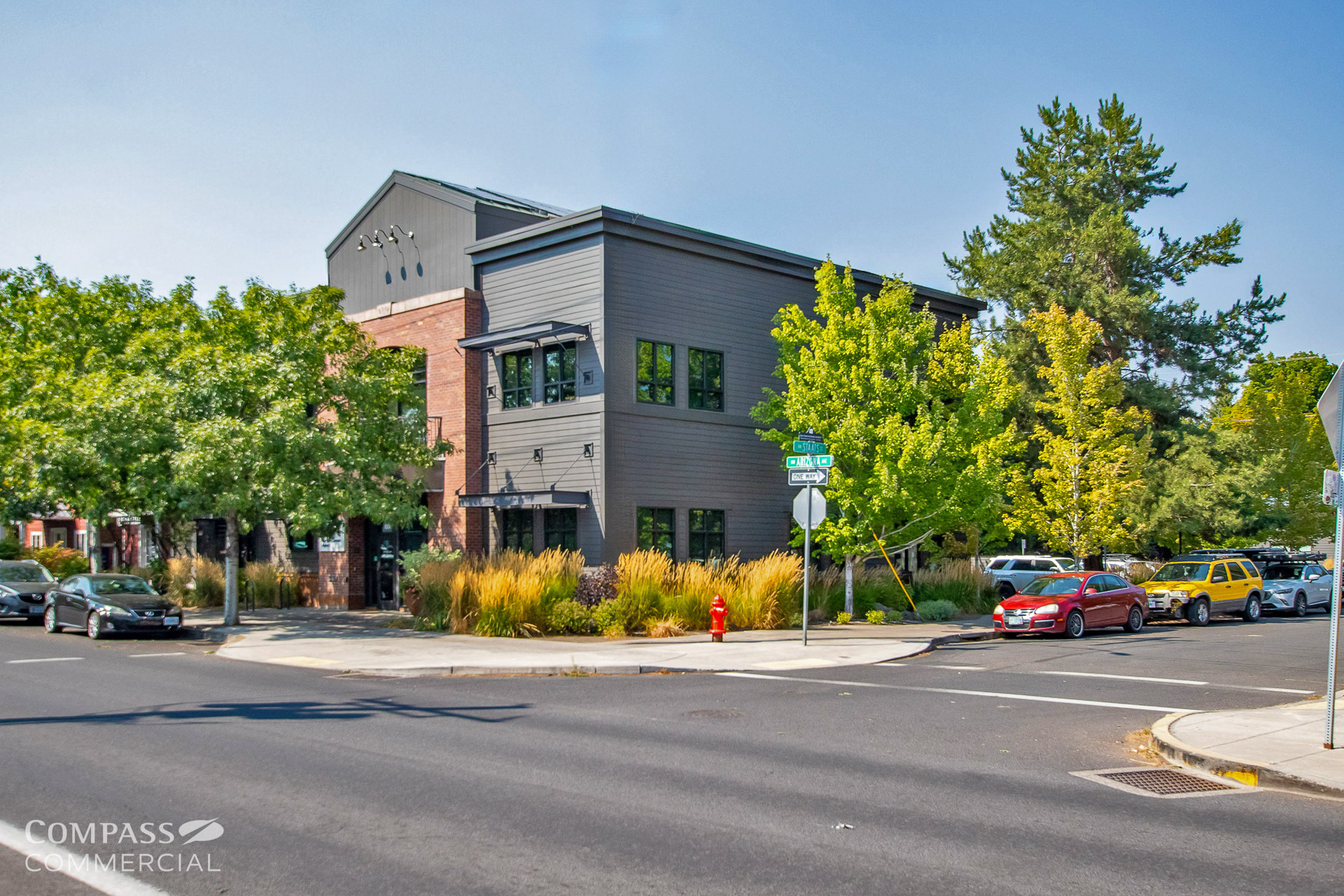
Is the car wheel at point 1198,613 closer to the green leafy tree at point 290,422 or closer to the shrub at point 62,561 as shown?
the green leafy tree at point 290,422

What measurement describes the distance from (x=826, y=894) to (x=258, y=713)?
26.6 ft

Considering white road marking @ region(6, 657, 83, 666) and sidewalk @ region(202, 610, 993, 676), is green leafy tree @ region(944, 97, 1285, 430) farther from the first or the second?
white road marking @ region(6, 657, 83, 666)

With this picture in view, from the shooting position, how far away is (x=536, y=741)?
9.67 metres

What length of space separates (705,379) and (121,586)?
14082 millimetres

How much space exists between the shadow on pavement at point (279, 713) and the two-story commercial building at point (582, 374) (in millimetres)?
10912

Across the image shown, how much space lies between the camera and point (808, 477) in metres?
18.3

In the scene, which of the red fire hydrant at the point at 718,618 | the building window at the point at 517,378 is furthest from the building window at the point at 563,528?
the red fire hydrant at the point at 718,618

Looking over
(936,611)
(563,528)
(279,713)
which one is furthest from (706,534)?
(279,713)

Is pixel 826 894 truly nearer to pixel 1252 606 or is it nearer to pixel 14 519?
pixel 1252 606

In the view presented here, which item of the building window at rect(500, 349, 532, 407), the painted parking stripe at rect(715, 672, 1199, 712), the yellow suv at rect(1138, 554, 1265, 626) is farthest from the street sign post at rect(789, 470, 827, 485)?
the yellow suv at rect(1138, 554, 1265, 626)

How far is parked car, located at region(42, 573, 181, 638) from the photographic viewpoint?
67.3 feet

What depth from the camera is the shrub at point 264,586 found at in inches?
1123

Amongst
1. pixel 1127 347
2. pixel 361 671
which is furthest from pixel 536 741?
pixel 1127 347

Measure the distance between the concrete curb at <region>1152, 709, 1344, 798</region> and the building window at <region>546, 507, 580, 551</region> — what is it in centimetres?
1556
